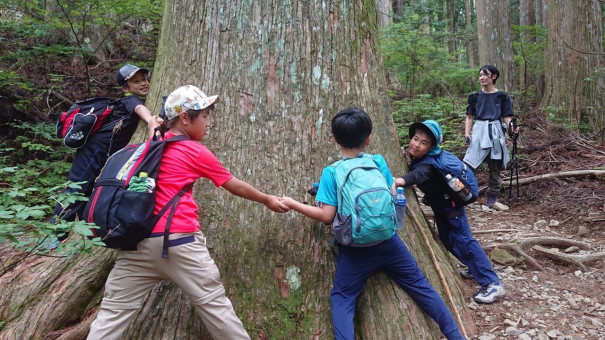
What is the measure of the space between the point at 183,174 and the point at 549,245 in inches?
188

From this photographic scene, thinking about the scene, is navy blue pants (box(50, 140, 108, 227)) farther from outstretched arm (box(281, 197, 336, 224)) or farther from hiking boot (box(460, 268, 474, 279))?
hiking boot (box(460, 268, 474, 279))

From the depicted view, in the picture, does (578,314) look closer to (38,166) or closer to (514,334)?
(514,334)

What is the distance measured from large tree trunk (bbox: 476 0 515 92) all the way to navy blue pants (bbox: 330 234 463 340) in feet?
34.4

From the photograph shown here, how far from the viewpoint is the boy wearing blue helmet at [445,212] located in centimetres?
389

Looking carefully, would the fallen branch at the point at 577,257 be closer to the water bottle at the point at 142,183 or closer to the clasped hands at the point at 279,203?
the clasped hands at the point at 279,203

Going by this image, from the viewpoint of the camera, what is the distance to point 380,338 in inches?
118

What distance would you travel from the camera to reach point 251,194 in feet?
9.32

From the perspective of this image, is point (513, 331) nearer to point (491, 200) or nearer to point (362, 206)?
point (362, 206)

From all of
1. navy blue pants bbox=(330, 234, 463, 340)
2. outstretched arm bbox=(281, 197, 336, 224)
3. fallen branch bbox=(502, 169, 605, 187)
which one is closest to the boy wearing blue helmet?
navy blue pants bbox=(330, 234, 463, 340)

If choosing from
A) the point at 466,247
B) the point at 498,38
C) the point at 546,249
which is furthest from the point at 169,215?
the point at 498,38

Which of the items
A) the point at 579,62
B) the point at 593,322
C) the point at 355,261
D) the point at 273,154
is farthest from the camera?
the point at 579,62

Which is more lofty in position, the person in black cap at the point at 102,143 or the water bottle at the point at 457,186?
the person in black cap at the point at 102,143

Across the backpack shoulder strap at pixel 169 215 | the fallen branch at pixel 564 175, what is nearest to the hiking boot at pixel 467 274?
the backpack shoulder strap at pixel 169 215

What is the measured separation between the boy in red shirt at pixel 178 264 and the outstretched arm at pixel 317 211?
1.44ft
